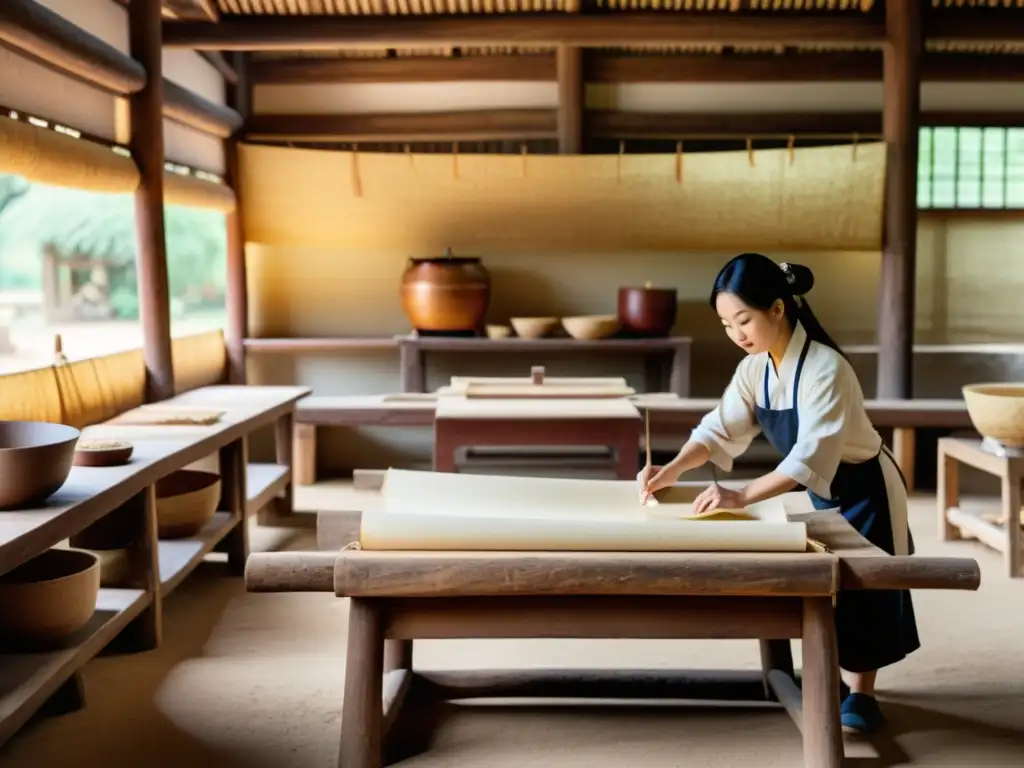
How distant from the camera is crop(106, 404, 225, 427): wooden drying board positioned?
168 inches

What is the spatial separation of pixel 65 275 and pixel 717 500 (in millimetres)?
4037

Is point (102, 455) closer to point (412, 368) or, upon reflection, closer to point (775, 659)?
point (775, 659)

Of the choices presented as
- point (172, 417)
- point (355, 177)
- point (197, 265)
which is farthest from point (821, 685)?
point (197, 265)

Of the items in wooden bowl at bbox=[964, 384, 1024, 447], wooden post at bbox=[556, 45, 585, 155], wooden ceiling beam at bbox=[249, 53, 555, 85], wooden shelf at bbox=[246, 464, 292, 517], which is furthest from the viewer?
wooden ceiling beam at bbox=[249, 53, 555, 85]

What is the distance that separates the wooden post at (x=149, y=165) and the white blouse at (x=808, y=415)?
303 centimetres

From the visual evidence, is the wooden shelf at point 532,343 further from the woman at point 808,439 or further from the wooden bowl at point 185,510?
the woman at point 808,439

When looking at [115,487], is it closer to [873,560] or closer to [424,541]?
[424,541]

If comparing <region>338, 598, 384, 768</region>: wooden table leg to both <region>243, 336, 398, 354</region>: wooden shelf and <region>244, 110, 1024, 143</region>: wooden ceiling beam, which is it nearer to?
<region>243, 336, 398, 354</region>: wooden shelf

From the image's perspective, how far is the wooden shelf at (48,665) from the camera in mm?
2592

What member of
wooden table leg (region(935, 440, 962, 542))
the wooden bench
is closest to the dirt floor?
wooden table leg (region(935, 440, 962, 542))

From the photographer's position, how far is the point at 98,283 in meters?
5.66

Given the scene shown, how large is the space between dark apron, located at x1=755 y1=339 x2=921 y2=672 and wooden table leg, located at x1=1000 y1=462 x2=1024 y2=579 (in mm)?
1938

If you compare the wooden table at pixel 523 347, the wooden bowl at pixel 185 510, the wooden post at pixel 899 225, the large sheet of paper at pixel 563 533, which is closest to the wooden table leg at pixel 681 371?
the wooden table at pixel 523 347

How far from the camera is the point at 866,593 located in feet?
9.27
